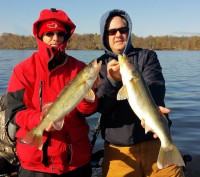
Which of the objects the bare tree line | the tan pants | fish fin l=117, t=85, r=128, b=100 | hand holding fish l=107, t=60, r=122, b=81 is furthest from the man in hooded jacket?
the bare tree line

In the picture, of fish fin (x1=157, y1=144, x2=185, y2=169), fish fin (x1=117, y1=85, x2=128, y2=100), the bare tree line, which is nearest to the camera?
fish fin (x1=117, y1=85, x2=128, y2=100)

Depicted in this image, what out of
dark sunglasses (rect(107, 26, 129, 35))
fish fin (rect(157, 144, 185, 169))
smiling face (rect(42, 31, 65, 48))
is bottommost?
fish fin (rect(157, 144, 185, 169))

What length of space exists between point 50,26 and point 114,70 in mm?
1033

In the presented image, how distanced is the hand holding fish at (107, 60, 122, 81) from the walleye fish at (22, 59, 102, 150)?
338 millimetres

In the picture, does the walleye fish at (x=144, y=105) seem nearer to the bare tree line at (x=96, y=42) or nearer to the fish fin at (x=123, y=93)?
the fish fin at (x=123, y=93)

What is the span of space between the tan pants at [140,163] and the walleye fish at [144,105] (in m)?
0.50

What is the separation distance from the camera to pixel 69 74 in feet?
14.9

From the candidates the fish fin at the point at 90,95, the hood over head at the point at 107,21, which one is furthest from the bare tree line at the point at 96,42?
the fish fin at the point at 90,95

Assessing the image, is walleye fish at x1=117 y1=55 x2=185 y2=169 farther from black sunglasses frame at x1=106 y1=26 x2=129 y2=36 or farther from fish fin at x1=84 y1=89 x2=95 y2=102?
black sunglasses frame at x1=106 y1=26 x2=129 y2=36

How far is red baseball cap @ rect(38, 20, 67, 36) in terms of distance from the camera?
4489mm

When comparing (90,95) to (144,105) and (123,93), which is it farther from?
(144,105)

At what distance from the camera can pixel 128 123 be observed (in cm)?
489

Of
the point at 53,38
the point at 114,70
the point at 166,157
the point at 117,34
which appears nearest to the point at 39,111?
the point at 53,38

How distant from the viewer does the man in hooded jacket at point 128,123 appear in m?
4.86
